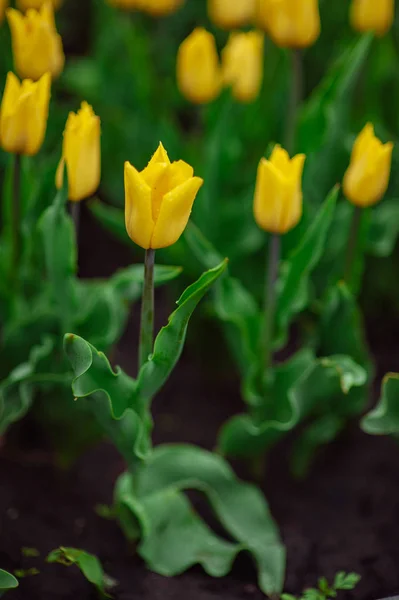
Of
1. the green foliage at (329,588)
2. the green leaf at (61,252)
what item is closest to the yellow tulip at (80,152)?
the green leaf at (61,252)

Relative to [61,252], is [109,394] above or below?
below

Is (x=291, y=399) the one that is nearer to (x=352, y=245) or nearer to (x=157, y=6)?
(x=352, y=245)

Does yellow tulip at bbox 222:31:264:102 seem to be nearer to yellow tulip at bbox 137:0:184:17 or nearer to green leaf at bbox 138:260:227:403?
yellow tulip at bbox 137:0:184:17

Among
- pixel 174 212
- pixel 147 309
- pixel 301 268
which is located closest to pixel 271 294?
pixel 301 268

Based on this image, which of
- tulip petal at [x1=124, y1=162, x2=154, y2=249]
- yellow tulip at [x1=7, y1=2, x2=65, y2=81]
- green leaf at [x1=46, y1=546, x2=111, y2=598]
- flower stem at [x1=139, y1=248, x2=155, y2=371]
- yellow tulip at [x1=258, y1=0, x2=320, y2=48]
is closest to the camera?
→ tulip petal at [x1=124, y1=162, x2=154, y2=249]

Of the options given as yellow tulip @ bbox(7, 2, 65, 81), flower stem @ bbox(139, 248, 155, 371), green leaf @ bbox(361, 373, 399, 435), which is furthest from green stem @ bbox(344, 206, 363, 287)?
yellow tulip @ bbox(7, 2, 65, 81)

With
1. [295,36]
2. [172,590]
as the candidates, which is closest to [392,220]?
[295,36]

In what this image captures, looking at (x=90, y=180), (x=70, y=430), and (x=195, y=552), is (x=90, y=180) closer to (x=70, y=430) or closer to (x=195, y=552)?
(x=70, y=430)
